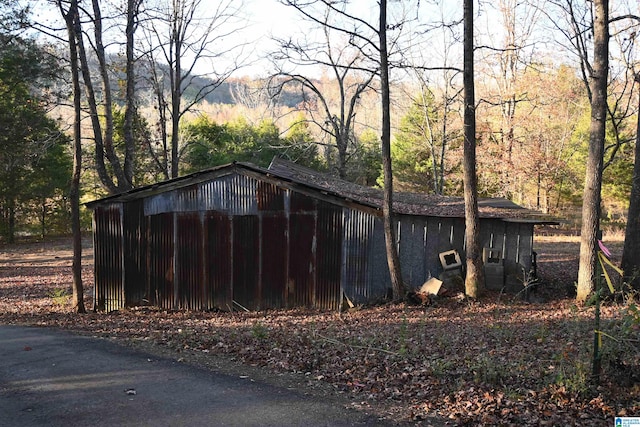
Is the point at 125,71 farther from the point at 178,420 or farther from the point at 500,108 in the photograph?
the point at 500,108

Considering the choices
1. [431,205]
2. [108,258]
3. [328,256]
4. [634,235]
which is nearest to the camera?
[634,235]

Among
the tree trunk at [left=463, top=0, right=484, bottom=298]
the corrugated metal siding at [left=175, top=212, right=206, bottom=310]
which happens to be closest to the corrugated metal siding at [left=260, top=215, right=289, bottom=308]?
the corrugated metal siding at [left=175, top=212, right=206, bottom=310]

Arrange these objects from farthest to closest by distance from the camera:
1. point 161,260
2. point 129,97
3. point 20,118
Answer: point 20,118 → point 129,97 → point 161,260

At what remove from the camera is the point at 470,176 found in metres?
12.9

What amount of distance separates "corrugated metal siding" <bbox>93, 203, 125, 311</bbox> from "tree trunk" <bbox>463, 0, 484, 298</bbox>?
372 inches

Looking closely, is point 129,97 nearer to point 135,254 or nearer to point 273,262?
point 135,254

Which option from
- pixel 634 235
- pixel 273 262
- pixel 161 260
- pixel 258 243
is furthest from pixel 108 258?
pixel 634 235

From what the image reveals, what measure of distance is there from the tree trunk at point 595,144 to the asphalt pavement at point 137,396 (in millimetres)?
8691

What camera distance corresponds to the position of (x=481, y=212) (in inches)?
591

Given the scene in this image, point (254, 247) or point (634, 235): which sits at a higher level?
point (634, 235)

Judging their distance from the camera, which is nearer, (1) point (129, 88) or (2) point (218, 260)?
(2) point (218, 260)

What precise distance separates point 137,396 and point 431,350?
447 centimetres

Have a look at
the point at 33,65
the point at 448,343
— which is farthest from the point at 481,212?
the point at 33,65

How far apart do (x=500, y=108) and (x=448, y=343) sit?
30152 mm
